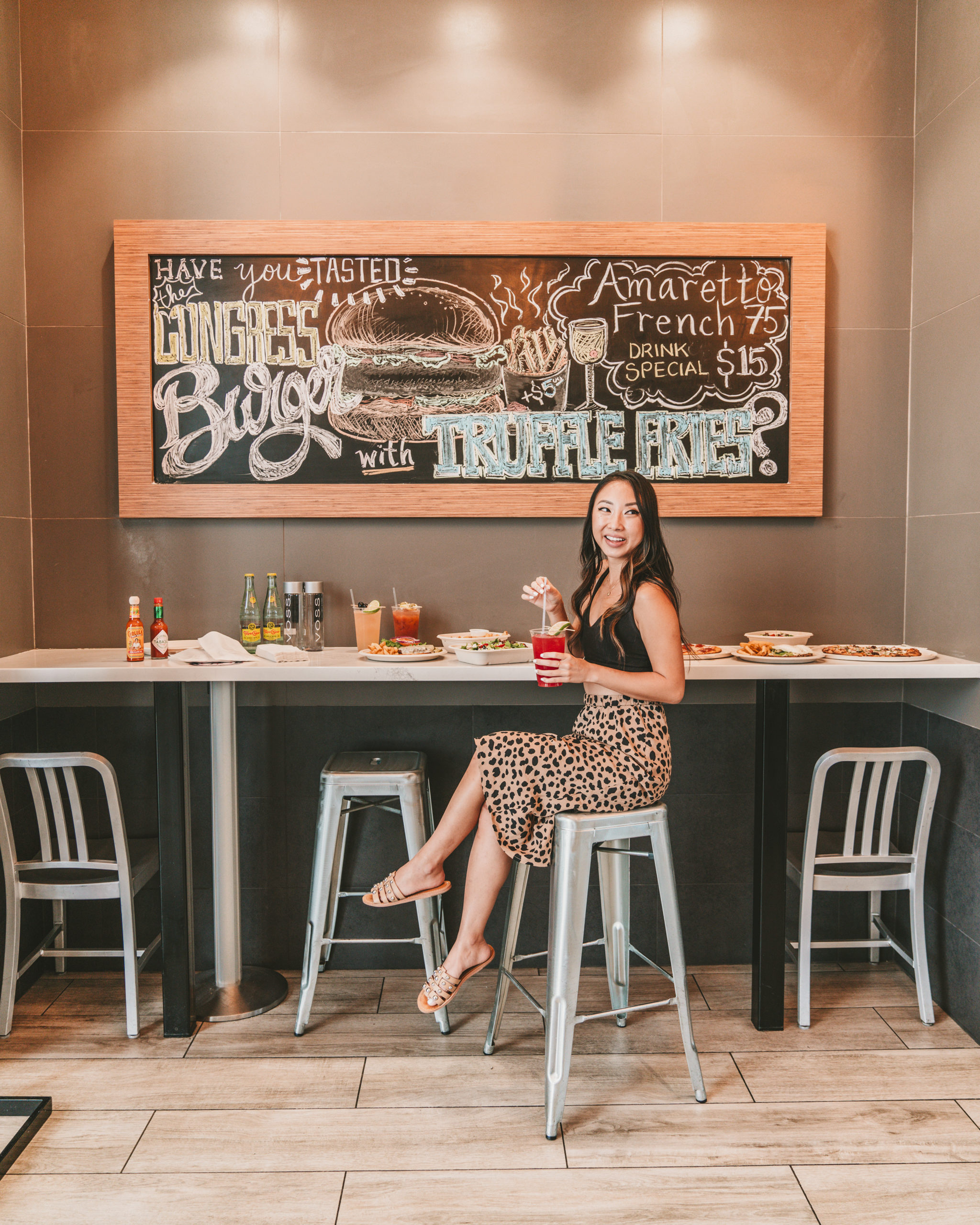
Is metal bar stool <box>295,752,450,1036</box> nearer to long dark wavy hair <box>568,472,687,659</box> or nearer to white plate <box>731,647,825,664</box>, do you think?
long dark wavy hair <box>568,472,687,659</box>

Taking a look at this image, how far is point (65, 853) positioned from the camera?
7.99 ft

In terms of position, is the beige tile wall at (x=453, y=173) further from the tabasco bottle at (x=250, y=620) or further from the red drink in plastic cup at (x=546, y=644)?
the red drink in plastic cup at (x=546, y=644)

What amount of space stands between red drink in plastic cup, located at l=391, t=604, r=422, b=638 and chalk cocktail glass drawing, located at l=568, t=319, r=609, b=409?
849 mm

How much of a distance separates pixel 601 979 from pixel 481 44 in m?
2.96

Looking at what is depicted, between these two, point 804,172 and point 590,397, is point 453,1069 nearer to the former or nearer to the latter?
point 590,397

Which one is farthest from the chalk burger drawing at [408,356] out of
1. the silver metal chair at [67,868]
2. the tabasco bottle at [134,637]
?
the silver metal chair at [67,868]

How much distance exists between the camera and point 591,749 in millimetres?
2229

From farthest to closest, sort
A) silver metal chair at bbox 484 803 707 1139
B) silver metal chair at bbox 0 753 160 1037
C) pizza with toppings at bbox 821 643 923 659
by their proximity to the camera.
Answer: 1. pizza with toppings at bbox 821 643 923 659
2. silver metal chair at bbox 0 753 160 1037
3. silver metal chair at bbox 484 803 707 1139

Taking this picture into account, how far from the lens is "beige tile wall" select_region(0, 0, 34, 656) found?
8.91 ft

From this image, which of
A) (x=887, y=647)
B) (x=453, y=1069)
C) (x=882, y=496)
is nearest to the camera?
(x=453, y=1069)

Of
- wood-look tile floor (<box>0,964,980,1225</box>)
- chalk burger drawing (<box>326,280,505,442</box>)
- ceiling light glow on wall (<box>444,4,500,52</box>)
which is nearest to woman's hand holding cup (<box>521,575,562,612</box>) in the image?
chalk burger drawing (<box>326,280,505,442</box>)

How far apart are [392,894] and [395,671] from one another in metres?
0.58

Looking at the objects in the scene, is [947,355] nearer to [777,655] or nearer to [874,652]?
[874,652]

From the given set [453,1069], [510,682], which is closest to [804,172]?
[510,682]
